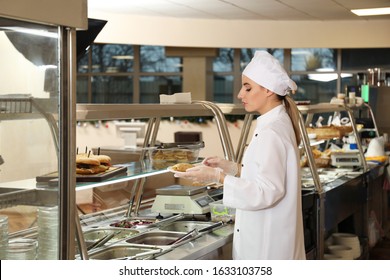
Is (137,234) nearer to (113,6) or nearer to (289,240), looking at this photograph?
(289,240)

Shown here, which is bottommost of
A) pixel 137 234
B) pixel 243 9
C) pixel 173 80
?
pixel 137 234

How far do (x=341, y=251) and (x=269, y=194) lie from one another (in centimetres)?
250

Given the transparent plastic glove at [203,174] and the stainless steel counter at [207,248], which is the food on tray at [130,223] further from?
the transparent plastic glove at [203,174]

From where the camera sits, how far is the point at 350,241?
5086 mm

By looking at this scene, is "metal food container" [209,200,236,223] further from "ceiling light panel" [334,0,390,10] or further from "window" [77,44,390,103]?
"window" [77,44,390,103]

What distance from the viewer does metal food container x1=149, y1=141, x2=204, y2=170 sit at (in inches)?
126

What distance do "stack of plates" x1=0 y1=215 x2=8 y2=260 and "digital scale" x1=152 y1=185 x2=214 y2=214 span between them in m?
1.52

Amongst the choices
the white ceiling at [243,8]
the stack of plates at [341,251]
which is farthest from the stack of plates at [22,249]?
the white ceiling at [243,8]

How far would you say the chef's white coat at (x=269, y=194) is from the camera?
2.59 metres

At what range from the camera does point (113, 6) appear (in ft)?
28.4

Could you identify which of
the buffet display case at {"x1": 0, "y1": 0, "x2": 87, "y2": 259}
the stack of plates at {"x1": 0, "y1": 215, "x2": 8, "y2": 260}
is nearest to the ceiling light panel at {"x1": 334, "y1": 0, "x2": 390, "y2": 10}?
the buffet display case at {"x1": 0, "y1": 0, "x2": 87, "y2": 259}

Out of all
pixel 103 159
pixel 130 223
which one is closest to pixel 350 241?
pixel 130 223
